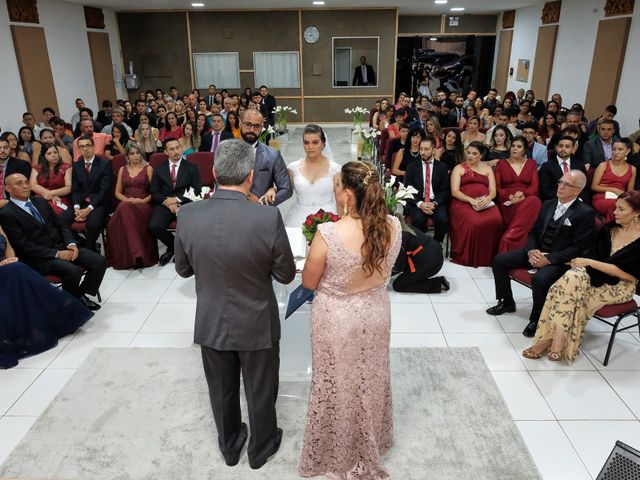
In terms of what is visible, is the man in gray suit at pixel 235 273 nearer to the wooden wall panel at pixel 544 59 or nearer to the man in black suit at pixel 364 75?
the wooden wall panel at pixel 544 59

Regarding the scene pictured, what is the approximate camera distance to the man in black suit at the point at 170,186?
5496 mm

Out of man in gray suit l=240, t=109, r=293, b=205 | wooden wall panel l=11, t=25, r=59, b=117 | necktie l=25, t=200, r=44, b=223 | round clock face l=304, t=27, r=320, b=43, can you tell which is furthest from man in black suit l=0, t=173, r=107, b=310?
round clock face l=304, t=27, r=320, b=43

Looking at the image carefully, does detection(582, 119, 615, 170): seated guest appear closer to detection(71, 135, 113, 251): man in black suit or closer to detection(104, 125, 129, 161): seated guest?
detection(71, 135, 113, 251): man in black suit

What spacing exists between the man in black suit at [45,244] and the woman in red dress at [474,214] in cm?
361

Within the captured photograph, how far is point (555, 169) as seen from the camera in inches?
217

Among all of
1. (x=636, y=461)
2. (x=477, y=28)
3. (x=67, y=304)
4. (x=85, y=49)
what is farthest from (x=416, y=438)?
(x=477, y=28)

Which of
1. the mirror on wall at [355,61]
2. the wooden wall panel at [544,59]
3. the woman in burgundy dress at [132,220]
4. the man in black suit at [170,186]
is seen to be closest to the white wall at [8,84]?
the woman in burgundy dress at [132,220]

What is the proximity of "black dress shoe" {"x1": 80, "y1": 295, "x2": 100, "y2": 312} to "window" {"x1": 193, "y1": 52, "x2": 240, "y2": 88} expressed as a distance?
459 inches

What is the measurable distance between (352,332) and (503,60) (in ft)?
51.6

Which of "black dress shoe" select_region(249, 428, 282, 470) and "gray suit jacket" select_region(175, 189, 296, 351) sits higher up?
"gray suit jacket" select_region(175, 189, 296, 351)

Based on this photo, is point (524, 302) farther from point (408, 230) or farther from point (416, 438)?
point (416, 438)

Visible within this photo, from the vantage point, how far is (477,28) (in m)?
16.3

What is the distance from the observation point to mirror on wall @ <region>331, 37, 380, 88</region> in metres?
14.7

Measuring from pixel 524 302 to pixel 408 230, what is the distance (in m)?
1.25
